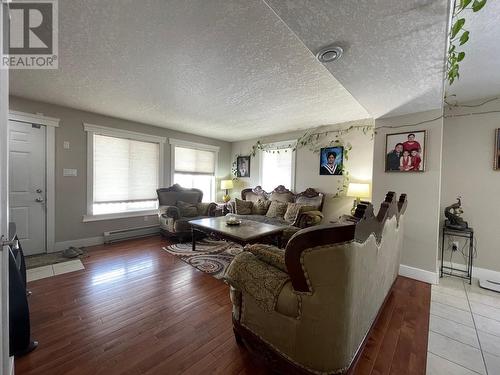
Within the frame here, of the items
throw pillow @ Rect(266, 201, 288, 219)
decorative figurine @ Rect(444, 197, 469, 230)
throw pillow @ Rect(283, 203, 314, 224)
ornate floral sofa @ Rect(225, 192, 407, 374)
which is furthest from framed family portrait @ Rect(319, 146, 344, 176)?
ornate floral sofa @ Rect(225, 192, 407, 374)

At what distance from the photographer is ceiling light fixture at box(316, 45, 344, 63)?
1501 millimetres

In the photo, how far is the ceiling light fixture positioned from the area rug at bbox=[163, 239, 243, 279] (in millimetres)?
2516

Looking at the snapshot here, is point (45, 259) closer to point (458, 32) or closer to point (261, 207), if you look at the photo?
point (261, 207)

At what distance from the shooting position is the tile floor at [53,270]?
2575 mm

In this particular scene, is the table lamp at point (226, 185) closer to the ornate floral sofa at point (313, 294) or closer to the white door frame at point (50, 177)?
the white door frame at point (50, 177)

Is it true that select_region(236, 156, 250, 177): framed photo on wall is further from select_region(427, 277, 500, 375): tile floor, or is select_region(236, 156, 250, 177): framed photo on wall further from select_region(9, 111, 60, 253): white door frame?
select_region(427, 277, 500, 375): tile floor

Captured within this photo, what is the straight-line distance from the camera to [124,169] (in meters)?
4.21

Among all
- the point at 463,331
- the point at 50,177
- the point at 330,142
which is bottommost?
the point at 463,331

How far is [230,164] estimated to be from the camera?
20.3 feet

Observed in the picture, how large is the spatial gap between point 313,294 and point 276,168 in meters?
4.22

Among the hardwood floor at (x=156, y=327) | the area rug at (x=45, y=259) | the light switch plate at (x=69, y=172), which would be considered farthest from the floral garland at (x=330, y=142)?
the area rug at (x=45, y=259)

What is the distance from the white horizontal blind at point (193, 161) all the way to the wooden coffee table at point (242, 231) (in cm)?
213

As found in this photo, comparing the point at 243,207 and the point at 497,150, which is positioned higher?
the point at 497,150

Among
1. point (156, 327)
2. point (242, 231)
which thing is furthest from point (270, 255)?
point (242, 231)
